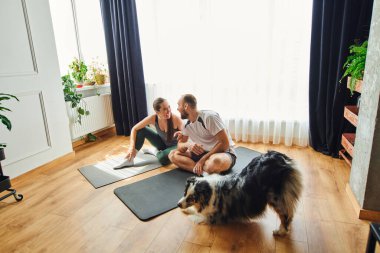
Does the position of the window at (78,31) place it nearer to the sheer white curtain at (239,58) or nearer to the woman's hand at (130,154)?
the sheer white curtain at (239,58)

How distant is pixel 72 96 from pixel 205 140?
182 centimetres

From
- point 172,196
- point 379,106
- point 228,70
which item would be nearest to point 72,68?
point 228,70

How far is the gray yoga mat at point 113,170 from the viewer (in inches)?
95.8

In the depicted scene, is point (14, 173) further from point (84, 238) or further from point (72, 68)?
point (72, 68)

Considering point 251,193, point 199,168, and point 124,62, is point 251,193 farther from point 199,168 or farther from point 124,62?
point 124,62

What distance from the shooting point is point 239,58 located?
121 inches

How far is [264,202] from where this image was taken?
60.2 inches

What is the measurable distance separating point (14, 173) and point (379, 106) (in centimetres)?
297

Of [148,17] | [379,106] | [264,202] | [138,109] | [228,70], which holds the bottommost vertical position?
[264,202]

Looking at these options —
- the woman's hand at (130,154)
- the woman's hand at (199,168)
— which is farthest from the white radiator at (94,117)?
the woman's hand at (199,168)

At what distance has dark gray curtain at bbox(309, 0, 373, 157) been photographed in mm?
2416

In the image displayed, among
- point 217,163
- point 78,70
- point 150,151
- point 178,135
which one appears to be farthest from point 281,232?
point 78,70

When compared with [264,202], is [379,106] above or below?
above

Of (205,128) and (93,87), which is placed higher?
(93,87)
